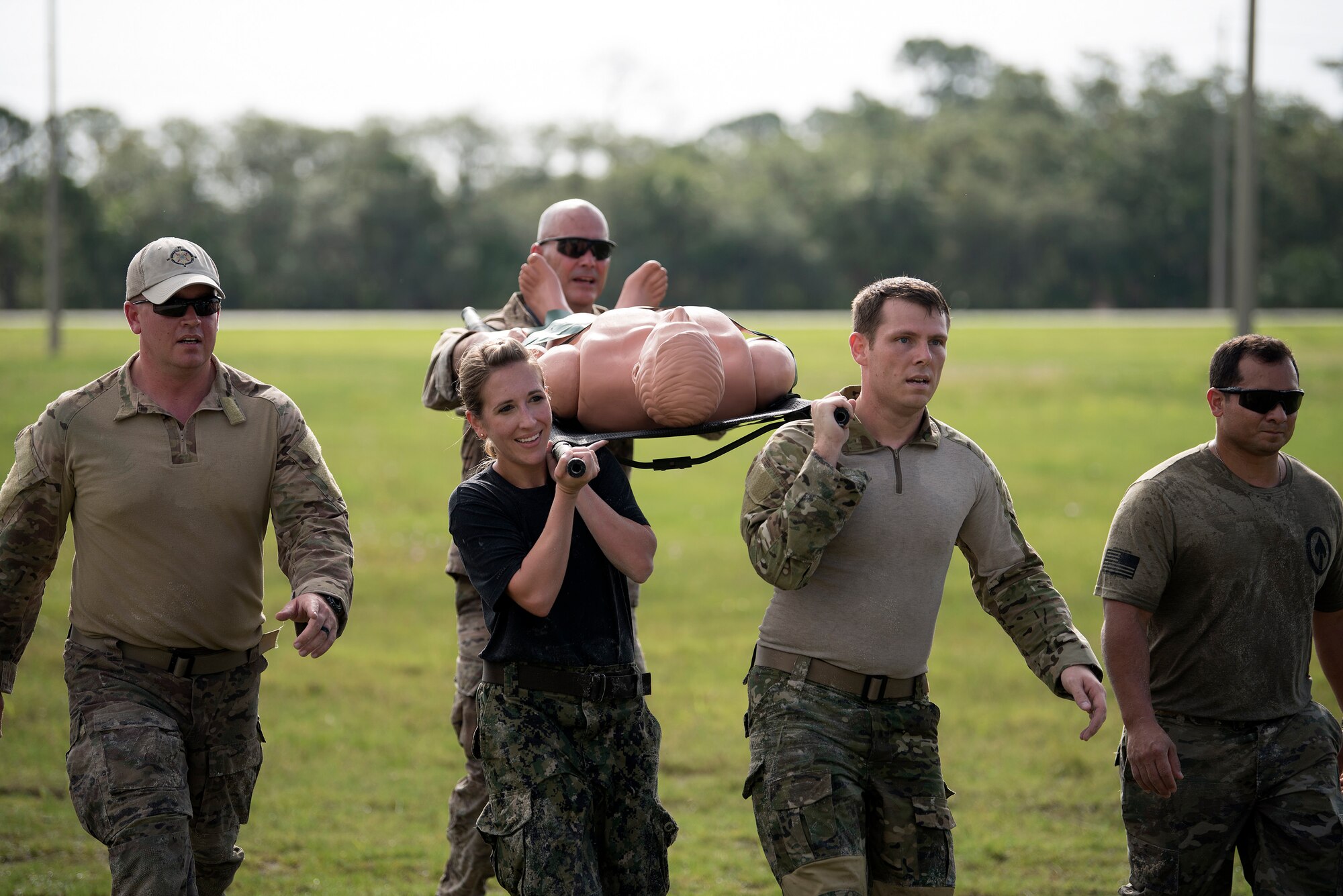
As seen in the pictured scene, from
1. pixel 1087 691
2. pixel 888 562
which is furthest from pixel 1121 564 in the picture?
pixel 888 562

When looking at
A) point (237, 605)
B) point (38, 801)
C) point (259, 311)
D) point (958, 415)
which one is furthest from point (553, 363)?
point (259, 311)

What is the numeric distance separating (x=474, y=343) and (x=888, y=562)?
216 centimetres

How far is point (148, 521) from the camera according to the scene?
5.09 meters

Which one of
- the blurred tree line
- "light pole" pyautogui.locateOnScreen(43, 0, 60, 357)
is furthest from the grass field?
the blurred tree line

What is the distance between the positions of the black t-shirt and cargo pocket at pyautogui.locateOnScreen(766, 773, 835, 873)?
68cm

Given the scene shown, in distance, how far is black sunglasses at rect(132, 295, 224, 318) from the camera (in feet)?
16.7

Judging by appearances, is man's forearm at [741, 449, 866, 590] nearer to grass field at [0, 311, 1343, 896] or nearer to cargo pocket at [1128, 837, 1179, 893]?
cargo pocket at [1128, 837, 1179, 893]

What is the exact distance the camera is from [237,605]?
525 centimetres

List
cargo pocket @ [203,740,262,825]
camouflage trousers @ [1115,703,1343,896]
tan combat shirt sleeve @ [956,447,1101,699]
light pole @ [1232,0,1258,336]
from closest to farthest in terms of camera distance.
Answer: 1. tan combat shirt sleeve @ [956,447,1101,699]
2. camouflage trousers @ [1115,703,1343,896]
3. cargo pocket @ [203,740,262,825]
4. light pole @ [1232,0,1258,336]

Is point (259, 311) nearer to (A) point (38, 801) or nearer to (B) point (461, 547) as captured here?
(A) point (38, 801)

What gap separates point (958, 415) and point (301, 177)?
50.6 meters

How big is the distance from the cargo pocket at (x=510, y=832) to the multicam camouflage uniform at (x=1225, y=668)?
2.34m

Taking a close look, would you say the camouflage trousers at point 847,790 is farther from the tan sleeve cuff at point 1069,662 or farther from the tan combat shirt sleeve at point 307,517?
the tan combat shirt sleeve at point 307,517

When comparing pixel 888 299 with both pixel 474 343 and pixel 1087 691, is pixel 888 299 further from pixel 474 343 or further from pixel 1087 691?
pixel 474 343
